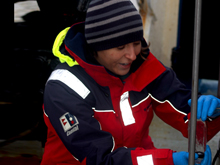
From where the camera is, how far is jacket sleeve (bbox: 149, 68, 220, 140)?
5.02 feet

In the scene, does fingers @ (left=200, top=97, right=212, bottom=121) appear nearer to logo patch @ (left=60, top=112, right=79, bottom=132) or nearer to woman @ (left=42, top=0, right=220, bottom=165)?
woman @ (left=42, top=0, right=220, bottom=165)

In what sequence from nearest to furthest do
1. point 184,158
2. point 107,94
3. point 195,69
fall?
point 195,69 → point 184,158 → point 107,94

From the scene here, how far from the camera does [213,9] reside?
3.27 meters

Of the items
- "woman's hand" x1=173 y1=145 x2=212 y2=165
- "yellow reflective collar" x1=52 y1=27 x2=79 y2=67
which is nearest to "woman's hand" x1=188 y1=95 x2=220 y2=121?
"woman's hand" x1=173 y1=145 x2=212 y2=165

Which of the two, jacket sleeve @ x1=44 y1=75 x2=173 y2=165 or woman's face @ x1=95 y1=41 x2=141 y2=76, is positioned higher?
woman's face @ x1=95 y1=41 x2=141 y2=76

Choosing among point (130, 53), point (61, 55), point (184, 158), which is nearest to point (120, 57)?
point (130, 53)

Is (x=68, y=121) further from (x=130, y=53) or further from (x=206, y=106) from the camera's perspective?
(x=206, y=106)

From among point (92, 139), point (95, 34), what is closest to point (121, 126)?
point (92, 139)

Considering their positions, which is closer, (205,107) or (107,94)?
(205,107)

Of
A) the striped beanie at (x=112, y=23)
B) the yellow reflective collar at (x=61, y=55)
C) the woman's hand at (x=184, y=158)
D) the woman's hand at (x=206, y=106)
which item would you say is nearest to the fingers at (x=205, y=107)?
the woman's hand at (x=206, y=106)

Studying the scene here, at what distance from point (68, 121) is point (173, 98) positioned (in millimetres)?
557

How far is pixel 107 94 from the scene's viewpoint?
56.4 inches

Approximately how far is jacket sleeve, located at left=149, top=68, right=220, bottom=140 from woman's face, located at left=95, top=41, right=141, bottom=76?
23 centimetres

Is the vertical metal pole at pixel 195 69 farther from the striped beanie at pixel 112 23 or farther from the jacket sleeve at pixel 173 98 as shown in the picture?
the jacket sleeve at pixel 173 98
